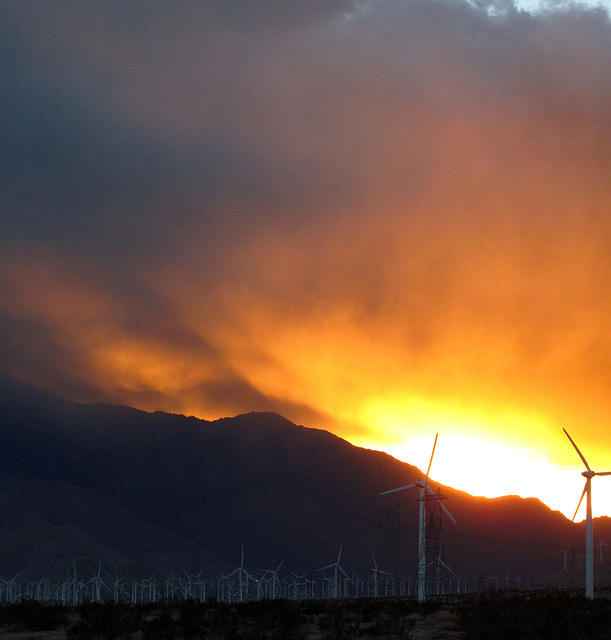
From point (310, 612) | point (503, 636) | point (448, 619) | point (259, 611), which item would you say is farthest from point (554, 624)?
point (310, 612)

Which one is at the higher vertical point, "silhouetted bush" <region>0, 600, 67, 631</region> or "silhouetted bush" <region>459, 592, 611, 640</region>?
"silhouetted bush" <region>459, 592, 611, 640</region>

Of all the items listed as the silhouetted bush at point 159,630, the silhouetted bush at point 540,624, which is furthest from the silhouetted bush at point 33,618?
the silhouetted bush at point 540,624

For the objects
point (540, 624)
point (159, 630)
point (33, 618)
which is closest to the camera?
point (540, 624)

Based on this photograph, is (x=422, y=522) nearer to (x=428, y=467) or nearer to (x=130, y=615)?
(x=428, y=467)

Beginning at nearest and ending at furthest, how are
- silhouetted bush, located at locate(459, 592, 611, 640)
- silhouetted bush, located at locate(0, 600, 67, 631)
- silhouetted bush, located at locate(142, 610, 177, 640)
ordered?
silhouetted bush, located at locate(459, 592, 611, 640) → silhouetted bush, located at locate(142, 610, 177, 640) → silhouetted bush, located at locate(0, 600, 67, 631)

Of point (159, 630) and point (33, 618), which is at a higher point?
point (159, 630)

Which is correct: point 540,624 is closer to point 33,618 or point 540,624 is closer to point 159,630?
point 159,630

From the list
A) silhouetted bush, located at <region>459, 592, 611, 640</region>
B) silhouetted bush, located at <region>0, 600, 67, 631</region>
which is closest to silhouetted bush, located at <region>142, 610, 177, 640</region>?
silhouetted bush, located at <region>0, 600, 67, 631</region>

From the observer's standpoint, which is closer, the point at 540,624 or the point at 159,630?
the point at 540,624

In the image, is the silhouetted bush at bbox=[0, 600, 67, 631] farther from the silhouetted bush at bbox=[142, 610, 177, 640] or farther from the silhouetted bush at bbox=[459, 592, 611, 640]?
the silhouetted bush at bbox=[459, 592, 611, 640]

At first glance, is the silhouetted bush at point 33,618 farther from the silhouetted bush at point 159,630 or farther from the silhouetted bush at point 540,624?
the silhouetted bush at point 540,624

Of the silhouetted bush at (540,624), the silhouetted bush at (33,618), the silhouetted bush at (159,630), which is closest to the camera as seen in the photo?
the silhouetted bush at (540,624)

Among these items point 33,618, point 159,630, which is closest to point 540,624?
point 159,630

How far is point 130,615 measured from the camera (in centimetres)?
5056
